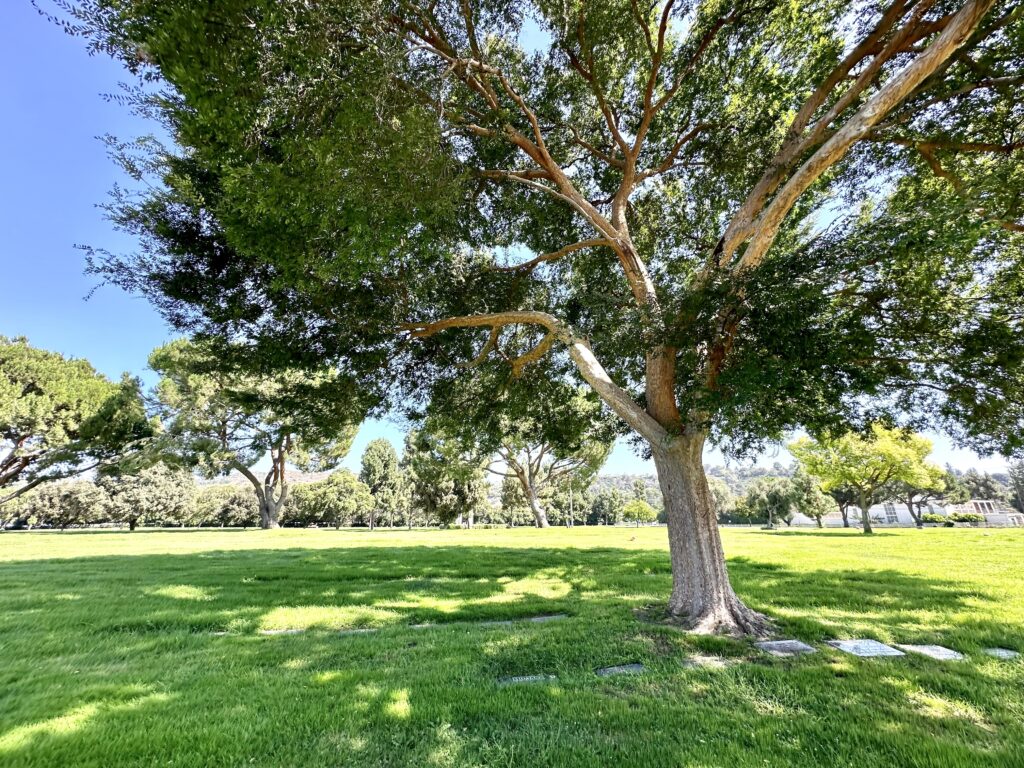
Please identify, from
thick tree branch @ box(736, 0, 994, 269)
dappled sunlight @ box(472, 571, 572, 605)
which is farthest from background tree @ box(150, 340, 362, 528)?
thick tree branch @ box(736, 0, 994, 269)

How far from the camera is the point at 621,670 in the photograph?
12.2 ft

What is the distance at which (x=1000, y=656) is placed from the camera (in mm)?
4062

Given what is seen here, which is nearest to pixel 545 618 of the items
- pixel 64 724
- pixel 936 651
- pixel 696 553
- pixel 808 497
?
pixel 696 553

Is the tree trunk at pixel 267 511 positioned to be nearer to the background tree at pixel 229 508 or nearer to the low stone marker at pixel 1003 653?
the background tree at pixel 229 508

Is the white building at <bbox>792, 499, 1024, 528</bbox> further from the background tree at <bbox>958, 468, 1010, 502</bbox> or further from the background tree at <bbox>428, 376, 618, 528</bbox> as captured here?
the background tree at <bbox>428, 376, 618, 528</bbox>

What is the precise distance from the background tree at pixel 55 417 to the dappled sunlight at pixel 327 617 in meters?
23.2

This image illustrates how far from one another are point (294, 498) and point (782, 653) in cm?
5362

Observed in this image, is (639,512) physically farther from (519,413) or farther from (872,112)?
(872,112)

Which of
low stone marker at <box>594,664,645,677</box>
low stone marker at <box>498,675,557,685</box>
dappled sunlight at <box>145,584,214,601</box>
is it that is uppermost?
dappled sunlight at <box>145,584,214,601</box>

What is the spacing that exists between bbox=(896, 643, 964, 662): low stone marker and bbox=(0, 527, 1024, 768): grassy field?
0.56 ft

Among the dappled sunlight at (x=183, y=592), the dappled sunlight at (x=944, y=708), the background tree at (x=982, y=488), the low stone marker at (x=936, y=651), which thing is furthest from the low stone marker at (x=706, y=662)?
the background tree at (x=982, y=488)

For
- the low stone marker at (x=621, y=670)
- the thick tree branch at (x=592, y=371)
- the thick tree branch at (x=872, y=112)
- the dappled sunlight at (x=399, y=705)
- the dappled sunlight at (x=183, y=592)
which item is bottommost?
the low stone marker at (x=621, y=670)

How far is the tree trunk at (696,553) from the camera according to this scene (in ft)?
16.6

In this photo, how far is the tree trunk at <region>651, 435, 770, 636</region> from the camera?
16.6 ft
